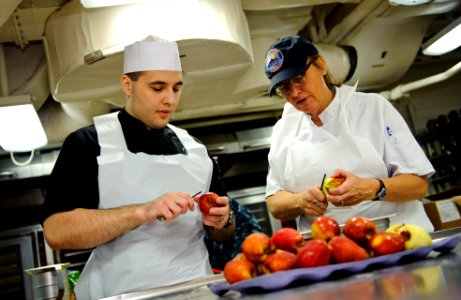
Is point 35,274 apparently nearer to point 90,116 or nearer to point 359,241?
point 359,241

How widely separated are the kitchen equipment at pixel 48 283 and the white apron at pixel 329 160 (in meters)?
1.07

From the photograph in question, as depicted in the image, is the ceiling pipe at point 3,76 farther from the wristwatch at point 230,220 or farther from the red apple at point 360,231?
the red apple at point 360,231

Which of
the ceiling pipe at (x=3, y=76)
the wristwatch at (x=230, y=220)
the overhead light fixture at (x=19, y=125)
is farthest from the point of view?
→ the ceiling pipe at (x=3, y=76)

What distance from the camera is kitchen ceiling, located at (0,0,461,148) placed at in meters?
2.88

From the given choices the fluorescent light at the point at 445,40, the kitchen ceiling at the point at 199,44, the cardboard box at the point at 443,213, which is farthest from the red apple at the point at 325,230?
the fluorescent light at the point at 445,40

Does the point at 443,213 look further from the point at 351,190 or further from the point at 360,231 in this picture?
the point at 360,231

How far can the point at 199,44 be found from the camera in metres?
2.94

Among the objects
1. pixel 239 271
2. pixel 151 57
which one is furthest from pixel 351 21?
pixel 239 271

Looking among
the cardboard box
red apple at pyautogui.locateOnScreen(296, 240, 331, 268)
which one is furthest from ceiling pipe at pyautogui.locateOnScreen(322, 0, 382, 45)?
red apple at pyautogui.locateOnScreen(296, 240, 331, 268)

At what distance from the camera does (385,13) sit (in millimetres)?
3891

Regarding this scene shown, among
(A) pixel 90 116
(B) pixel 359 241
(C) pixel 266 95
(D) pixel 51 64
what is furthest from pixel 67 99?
(B) pixel 359 241

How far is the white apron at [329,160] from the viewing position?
204cm

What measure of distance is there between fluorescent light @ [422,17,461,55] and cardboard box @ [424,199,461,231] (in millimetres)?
1528

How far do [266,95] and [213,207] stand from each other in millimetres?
2899
